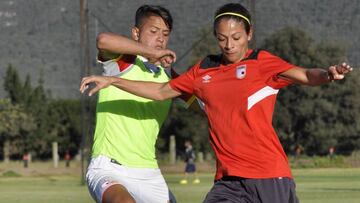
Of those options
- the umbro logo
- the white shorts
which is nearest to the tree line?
the white shorts

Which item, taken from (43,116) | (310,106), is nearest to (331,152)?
(310,106)

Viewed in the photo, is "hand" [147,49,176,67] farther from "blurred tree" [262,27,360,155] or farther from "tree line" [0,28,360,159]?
"blurred tree" [262,27,360,155]

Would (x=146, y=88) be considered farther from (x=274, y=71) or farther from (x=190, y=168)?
(x=190, y=168)

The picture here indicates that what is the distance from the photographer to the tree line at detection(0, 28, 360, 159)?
4516cm

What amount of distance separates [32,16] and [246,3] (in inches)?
977

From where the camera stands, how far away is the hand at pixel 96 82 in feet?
21.7

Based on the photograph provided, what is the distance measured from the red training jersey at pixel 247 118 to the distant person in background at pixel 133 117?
730 mm

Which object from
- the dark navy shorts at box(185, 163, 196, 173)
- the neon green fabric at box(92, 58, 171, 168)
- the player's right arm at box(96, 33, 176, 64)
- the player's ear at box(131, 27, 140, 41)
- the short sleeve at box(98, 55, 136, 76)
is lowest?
the dark navy shorts at box(185, 163, 196, 173)

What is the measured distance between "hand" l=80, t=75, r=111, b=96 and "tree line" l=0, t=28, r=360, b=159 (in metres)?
32.5

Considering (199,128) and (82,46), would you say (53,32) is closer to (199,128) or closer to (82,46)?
(199,128)

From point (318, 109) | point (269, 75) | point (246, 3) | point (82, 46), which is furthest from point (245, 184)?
point (318, 109)

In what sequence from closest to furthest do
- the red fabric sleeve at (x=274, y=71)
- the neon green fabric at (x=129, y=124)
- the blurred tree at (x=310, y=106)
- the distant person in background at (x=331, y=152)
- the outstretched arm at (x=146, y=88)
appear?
the red fabric sleeve at (x=274, y=71)
the outstretched arm at (x=146, y=88)
the neon green fabric at (x=129, y=124)
the distant person in background at (x=331, y=152)
the blurred tree at (x=310, y=106)

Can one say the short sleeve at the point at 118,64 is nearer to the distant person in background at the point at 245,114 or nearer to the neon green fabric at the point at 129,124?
the neon green fabric at the point at 129,124

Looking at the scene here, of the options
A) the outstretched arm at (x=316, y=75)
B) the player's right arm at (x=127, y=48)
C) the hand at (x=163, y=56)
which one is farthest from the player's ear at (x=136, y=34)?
the outstretched arm at (x=316, y=75)
